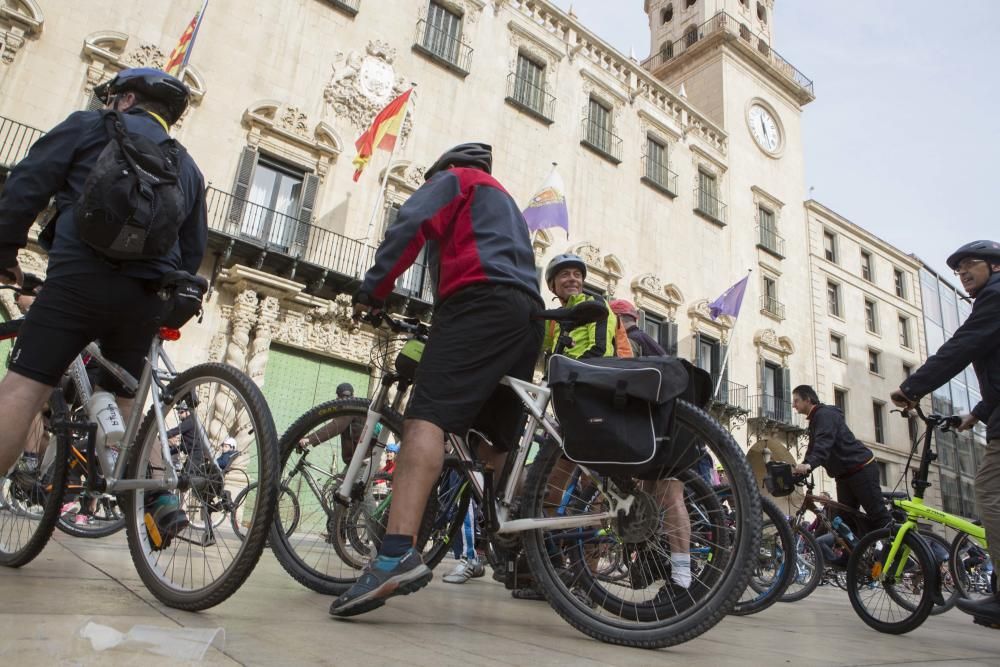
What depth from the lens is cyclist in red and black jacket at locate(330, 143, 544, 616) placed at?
6.45 ft

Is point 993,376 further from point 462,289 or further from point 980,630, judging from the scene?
point 462,289

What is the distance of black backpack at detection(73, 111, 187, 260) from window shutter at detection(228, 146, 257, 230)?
9670mm

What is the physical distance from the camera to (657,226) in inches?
713

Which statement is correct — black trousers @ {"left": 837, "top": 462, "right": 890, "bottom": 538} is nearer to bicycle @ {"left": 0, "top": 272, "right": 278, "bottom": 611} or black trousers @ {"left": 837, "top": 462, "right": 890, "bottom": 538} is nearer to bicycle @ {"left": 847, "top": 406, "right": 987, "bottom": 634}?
bicycle @ {"left": 847, "top": 406, "right": 987, "bottom": 634}

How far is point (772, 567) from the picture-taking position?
12.1 ft

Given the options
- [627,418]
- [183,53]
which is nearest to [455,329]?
[627,418]

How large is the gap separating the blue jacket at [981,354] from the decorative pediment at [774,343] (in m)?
17.8

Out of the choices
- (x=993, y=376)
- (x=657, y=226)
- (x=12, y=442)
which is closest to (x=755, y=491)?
(x=993, y=376)

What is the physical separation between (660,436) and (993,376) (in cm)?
206

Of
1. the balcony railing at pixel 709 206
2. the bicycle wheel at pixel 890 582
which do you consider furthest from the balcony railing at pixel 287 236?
the balcony railing at pixel 709 206

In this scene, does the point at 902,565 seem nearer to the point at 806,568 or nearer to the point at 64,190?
the point at 806,568

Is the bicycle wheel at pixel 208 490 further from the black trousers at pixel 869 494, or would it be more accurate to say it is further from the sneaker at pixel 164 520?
the black trousers at pixel 869 494

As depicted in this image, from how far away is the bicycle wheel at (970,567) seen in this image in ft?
13.0

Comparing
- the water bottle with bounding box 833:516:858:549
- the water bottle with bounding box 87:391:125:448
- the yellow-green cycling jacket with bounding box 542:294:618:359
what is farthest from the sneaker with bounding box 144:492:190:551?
the water bottle with bounding box 833:516:858:549
